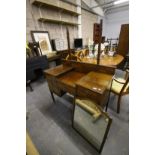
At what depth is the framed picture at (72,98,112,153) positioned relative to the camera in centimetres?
99

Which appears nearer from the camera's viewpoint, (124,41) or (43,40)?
(43,40)

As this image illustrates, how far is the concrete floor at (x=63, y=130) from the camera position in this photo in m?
1.17

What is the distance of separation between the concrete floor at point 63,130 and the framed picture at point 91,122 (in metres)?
0.12

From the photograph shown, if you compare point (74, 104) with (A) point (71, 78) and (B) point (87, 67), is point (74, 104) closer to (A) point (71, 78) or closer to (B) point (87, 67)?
(A) point (71, 78)

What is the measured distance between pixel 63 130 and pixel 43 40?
2899 millimetres

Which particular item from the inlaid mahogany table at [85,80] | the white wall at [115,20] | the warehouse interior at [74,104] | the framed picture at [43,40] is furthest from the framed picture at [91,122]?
the white wall at [115,20]

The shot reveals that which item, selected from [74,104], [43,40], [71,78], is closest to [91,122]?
[74,104]

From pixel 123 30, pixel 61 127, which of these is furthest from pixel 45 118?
pixel 123 30

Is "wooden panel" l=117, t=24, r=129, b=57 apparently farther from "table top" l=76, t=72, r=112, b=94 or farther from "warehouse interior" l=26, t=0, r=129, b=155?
"table top" l=76, t=72, r=112, b=94

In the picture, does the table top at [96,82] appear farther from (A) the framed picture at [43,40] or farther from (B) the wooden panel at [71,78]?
(A) the framed picture at [43,40]

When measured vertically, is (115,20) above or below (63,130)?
above

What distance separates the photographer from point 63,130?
4.62 feet
